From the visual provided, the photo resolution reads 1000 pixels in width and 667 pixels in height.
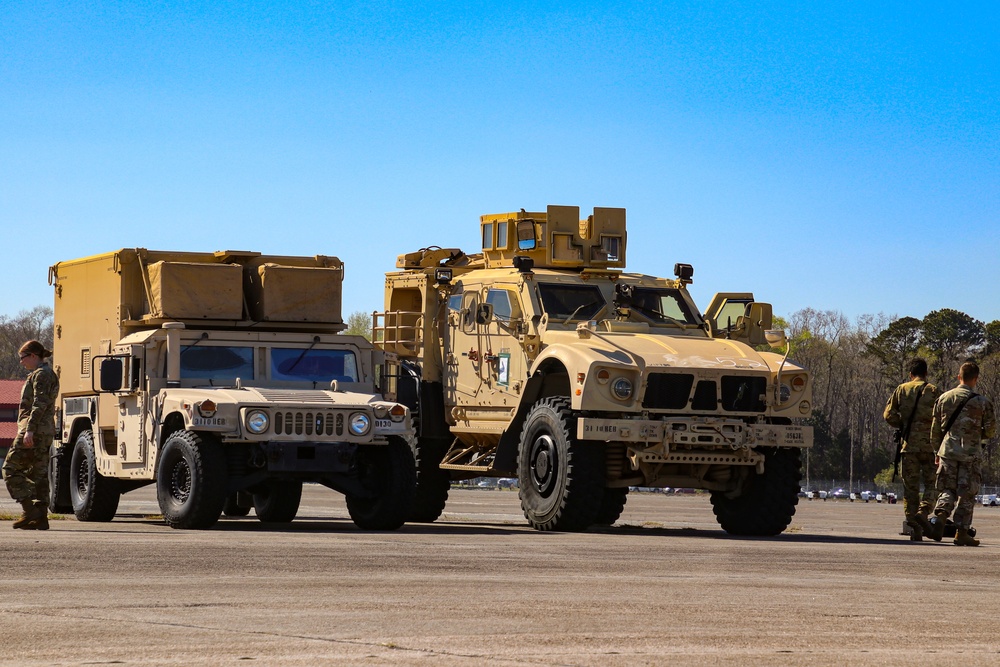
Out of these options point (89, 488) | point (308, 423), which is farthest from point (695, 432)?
point (89, 488)

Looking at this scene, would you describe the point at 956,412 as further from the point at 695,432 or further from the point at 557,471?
the point at 557,471

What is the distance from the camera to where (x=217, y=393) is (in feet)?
56.3

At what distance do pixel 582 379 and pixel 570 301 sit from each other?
2.32m

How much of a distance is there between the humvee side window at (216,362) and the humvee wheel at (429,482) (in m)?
3.77

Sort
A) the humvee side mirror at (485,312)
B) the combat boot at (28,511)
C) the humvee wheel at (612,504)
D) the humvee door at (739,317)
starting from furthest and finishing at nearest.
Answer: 1. the humvee door at (739,317)
2. the humvee side mirror at (485,312)
3. the humvee wheel at (612,504)
4. the combat boot at (28,511)

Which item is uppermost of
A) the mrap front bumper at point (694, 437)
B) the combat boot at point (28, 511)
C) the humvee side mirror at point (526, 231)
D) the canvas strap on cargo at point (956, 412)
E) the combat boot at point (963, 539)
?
the humvee side mirror at point (526, 231)

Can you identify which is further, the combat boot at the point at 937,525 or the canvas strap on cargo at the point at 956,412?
the combat boot at the point at 937,525

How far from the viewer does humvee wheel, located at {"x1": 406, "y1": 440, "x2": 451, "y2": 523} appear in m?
21.8

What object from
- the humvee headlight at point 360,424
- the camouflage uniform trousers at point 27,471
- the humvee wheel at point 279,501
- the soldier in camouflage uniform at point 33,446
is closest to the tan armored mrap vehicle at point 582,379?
the humvee wheel at point 279,501

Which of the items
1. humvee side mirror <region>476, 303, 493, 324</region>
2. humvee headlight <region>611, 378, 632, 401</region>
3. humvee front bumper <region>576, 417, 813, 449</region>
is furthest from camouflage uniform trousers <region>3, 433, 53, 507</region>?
humvee headlight <region>611, 378, 632, 401</region>

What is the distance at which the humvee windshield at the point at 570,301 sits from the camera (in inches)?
764

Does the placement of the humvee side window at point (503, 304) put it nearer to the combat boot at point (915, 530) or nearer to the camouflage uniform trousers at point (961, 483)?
the combat boot at point (915, 530)

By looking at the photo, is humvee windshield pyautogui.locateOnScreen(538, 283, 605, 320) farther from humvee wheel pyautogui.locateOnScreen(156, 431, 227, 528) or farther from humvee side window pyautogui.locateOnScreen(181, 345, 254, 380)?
humvee wheel pyautogui.locateOnScreen(156, 431, 227, 528)

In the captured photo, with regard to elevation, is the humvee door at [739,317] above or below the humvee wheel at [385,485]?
above
